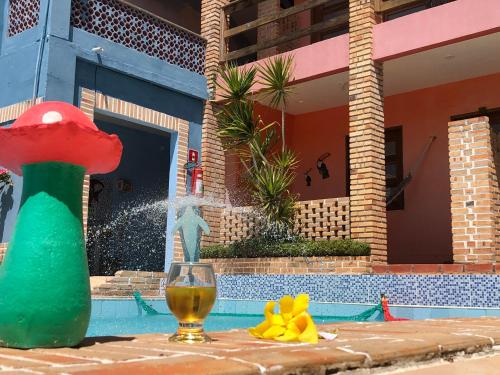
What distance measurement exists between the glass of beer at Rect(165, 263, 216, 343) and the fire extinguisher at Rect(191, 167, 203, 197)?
7.73 m

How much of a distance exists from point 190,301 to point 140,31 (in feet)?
27.4

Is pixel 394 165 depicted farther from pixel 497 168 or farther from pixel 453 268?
pixel 453 268

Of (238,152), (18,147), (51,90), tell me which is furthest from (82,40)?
(18,147)

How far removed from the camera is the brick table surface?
1.52 meters

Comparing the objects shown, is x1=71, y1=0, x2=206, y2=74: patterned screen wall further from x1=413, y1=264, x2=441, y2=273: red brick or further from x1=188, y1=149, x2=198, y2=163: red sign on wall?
x1=413, y1=264, x2=441, y2=273: red brick

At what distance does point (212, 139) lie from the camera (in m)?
10.6

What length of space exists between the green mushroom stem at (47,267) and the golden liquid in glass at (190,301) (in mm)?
356

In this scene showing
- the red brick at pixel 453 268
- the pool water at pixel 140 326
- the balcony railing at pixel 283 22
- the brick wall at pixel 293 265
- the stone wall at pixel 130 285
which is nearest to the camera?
the pool water at pixel 140 326

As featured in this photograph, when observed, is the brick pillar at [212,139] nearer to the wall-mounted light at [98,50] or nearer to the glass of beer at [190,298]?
the wall-mounted light at [98,50]

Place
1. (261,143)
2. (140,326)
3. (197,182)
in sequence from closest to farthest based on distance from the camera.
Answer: (140,326) < (261,143) < (197,182)

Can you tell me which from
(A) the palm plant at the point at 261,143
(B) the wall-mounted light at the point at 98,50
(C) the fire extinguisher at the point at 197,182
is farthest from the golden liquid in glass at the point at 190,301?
(C) the fire extinguisher at the point at 197,182

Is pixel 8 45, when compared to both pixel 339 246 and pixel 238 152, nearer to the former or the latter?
pixel 238 152

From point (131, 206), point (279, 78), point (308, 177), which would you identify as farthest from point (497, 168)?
point (131, 206)

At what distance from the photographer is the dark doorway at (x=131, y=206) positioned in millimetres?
12031
